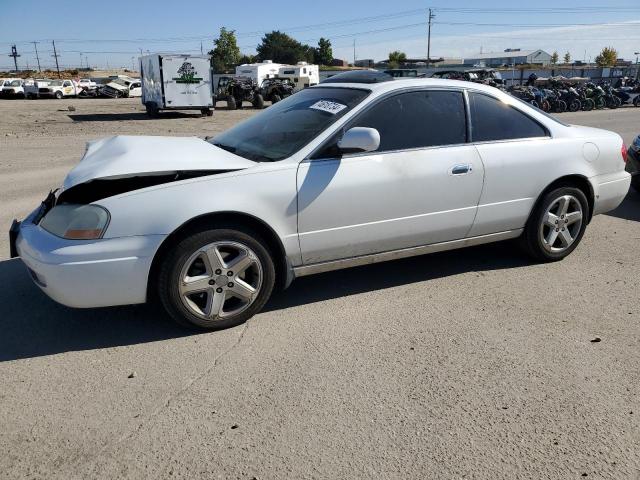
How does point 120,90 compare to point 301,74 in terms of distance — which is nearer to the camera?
point 301,74

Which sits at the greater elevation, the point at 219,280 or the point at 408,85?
the point at 408,85

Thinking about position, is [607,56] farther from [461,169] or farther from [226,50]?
[461,169]

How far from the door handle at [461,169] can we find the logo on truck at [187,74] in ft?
72.7

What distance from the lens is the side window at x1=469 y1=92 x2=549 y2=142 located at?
4.33 metres

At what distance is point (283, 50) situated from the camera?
101 m

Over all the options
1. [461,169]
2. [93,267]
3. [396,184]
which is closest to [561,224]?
[461,169]

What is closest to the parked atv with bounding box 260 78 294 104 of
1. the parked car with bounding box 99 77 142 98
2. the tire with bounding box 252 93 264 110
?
the tire with bounding box 252 93 264 110

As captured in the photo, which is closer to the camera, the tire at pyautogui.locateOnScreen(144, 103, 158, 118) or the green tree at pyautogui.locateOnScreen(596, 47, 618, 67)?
the tire at pyautogui.locateOnScreen(144, 103, 158, 118)

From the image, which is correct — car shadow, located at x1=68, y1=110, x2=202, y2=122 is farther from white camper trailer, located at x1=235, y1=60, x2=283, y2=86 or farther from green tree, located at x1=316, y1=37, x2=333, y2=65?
green tree, located at x1=316, y1=37, x2=333, y2=65

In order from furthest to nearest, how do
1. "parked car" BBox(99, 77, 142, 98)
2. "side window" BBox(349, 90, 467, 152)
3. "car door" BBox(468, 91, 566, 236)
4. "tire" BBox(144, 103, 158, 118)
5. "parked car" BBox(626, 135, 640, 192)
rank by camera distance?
"parked car" BBox(99, 77, 142, 98) → "tire" BBox(144, 103, 158, 118) → "parked car" BBox(626, 135, 640, 192) → "car door" BBox(468, 91, 566, 236) → "side window" BBox(349, 90, 467, 152)

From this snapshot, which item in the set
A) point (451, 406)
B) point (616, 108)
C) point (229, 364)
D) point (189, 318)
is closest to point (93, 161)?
point (189, 318)

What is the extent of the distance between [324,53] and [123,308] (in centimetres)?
10831

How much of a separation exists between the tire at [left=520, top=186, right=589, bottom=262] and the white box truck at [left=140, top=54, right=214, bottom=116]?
850 inches

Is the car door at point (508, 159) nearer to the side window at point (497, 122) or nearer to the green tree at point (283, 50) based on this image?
the side window at point (497, 122)
